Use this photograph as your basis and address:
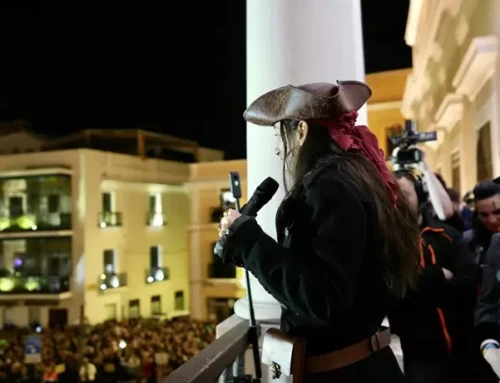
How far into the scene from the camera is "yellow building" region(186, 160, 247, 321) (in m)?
21.8

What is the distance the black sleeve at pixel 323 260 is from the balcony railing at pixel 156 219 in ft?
72.3

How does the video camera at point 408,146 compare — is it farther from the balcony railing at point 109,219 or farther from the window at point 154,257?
the window at point 154,257

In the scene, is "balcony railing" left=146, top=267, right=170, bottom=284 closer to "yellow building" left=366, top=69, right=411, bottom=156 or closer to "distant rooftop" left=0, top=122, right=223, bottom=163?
"distant rooftop" left=0, top=122, right=223, bottom=163

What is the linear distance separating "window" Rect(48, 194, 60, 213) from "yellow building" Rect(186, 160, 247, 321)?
181 inches

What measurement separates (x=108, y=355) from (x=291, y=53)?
1130 centimetres

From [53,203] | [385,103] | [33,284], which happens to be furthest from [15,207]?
[385,103]

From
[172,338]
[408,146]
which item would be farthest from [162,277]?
[408,146]

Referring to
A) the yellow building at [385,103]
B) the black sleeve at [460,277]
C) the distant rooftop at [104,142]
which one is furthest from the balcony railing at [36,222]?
the black sleeve at [460,277]

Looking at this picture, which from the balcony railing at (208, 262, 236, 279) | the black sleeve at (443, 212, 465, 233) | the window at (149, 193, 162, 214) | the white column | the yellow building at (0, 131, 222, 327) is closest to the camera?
the white column

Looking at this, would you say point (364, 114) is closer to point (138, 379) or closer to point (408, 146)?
point (408, 146)

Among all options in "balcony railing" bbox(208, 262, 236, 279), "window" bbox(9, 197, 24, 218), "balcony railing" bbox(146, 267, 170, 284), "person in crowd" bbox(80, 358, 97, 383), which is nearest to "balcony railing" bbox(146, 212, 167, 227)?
"balcony railing" bbox(146, 267, 170, 284)

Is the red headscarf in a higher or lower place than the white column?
lower

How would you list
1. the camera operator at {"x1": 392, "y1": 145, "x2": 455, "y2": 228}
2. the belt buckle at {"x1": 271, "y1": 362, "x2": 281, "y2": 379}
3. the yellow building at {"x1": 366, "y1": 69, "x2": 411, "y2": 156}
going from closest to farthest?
the belt buckle at {"x1": 271, "y1": 362, "x2": 281, "y2": 379} → the camera operator at {"x1": 392, "y1": 145, "x2": 455, "y2": 228} → the yellow building at {"x1": 366, "y1": 69, "x2": 411, "y2": 156}

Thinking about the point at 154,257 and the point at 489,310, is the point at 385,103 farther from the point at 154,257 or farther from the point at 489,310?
the point at 489,310
